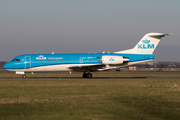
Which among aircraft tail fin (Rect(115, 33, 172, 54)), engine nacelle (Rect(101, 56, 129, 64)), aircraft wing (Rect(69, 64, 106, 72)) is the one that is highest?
aircraft tail fin (Rect(115, 33, 172, 54))

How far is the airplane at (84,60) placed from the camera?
3703 cm

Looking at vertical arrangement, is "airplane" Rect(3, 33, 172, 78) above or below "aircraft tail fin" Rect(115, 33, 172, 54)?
below

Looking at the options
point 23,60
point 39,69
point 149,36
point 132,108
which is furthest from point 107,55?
point 132,108

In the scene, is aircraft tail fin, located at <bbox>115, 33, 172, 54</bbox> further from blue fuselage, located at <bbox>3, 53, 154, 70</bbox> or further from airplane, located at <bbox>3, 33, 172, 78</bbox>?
blue fuselage, located at <bbox>3, 53, 154, 70</bbox>

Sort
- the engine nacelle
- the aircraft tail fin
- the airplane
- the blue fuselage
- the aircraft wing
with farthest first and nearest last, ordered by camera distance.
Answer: the aircraft tail fin → the blue fuselage → the airplane → the engine nacelle → the aircraft wing

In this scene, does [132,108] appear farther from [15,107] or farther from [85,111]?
[15,107]

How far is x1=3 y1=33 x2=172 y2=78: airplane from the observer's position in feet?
121

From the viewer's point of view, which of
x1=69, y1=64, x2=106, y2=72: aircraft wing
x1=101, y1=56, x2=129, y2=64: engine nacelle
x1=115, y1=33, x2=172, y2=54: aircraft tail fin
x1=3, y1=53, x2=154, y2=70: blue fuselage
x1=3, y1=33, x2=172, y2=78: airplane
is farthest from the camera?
x1=115, y1=33, x2=172, y2=54: aircraft tail fin

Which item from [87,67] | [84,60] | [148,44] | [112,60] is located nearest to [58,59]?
[84,60]

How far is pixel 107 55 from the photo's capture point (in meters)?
37.4

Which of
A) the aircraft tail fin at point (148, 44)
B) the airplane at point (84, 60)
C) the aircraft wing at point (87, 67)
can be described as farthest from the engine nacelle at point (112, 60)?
the aircraft tail fin at point (148, 44)

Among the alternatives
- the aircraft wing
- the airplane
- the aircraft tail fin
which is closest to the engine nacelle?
the airplane

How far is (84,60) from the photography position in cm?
3728

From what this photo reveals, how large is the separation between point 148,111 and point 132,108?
92 centimetres
